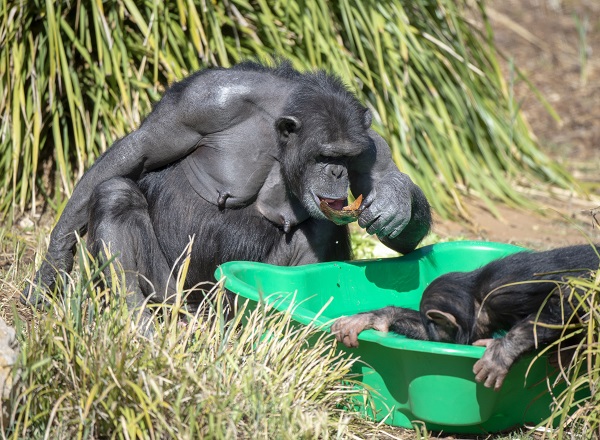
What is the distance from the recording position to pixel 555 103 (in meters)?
10.5

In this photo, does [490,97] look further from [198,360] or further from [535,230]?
[198,360]

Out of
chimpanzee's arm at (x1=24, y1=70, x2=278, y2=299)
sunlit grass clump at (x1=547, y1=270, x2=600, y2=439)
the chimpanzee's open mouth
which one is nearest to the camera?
sunlit grass clump at (x1=547, y1=270, x2=600, y2=439)

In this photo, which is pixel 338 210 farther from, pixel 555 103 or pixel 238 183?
pixel 555 103

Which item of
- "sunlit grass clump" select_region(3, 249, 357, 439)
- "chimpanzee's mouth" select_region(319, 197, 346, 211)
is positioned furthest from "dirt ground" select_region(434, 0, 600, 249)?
"sunlit grass clump" select_region(3, 249, 357, 439)

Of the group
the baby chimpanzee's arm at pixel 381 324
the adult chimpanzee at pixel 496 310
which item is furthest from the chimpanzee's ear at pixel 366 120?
the baby chimpanzee's arm at pixel 381 324

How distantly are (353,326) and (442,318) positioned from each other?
43 cm

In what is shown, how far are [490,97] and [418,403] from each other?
4.62 metres

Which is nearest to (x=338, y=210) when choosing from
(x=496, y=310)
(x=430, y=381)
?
(x=496, y=310)

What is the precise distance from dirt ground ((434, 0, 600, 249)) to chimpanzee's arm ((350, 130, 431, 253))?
79.7 inches

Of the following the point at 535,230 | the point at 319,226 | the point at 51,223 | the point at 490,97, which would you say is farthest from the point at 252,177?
the point at 490,97

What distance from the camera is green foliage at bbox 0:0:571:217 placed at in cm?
574

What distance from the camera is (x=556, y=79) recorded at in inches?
436

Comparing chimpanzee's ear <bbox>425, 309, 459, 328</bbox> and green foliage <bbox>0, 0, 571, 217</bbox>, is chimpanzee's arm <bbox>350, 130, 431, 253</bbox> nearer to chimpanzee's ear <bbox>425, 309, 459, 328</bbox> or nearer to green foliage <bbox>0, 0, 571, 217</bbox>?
chimpanzee's ear <bbox>425, 309, 459, 328</bbox>

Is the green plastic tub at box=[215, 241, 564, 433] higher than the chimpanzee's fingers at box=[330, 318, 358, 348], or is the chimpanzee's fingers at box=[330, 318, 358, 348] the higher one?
the chimpanzee's fingers at box=[330, 318, 358, 348]
